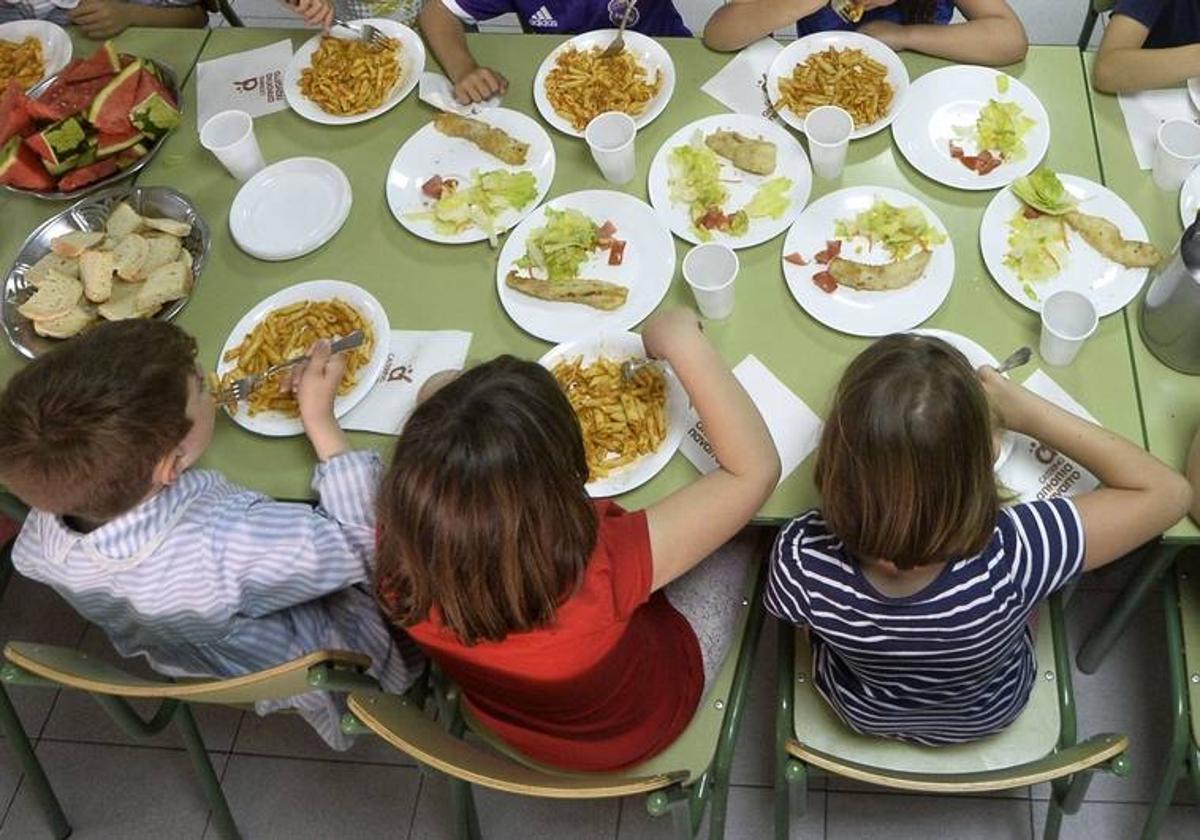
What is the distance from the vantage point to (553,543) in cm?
131

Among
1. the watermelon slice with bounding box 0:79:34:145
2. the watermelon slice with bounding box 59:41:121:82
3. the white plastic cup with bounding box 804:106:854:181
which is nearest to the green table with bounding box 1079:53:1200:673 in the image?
the white plastic cup with bounding box 804:106:854:181

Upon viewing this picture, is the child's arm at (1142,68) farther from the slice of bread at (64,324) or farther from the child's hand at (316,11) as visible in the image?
the slice of bread at (64,324)

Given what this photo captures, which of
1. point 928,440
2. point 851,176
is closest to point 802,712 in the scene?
point 928,440

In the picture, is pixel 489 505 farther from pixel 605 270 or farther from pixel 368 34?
pixel 368 34

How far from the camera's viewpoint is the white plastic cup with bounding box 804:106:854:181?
1827mm

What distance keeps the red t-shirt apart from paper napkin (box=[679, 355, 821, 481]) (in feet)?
0.58

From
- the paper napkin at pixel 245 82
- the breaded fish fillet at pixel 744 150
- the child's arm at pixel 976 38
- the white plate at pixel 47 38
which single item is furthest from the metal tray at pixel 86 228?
the child's arm at pixel 976 38

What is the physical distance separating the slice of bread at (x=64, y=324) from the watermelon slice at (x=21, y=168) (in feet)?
1.19

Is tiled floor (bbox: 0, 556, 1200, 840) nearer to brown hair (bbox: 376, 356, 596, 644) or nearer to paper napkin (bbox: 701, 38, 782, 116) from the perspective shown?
brown hair (bbox: 376, 356, 596, 644)

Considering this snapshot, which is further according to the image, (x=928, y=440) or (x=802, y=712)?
(x=802, y=712)

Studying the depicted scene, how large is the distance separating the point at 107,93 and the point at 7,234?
13.2 inches

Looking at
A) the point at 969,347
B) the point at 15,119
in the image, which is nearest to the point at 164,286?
the point at 15,119

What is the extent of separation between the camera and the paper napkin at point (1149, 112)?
73.0 inches

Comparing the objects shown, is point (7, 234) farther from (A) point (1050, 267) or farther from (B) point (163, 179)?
(A) point (1050, 267)
